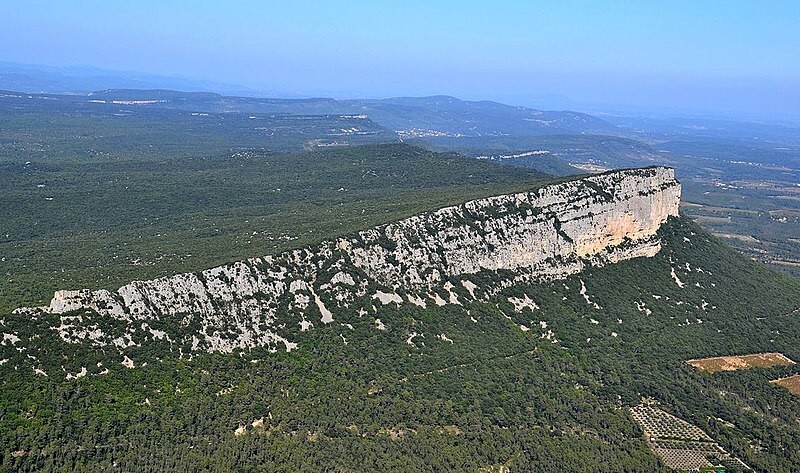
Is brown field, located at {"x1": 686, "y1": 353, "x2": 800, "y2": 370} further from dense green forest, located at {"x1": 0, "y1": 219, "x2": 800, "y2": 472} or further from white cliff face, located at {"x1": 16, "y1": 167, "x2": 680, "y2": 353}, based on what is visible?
white cliff face, located at {"x1": 16, "y1": 167, "x2": 680, "y2": 353}

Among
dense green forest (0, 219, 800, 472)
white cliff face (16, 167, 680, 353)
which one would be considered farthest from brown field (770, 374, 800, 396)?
white cliff face (16, 167, 680, 353)

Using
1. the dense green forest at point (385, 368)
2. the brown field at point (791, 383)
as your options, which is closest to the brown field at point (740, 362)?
the dense green forest at point (385, 368)

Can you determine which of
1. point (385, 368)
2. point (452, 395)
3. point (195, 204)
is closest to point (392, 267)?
point (385, 368)

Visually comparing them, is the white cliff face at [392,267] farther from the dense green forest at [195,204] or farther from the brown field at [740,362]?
the brown field at [740,362]

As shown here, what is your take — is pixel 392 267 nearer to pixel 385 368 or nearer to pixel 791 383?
pixel 385 368

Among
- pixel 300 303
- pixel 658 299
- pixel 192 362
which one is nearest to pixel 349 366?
pixel 300 303

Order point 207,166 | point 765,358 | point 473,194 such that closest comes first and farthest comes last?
point 765,358
point 473,194
point 207,166

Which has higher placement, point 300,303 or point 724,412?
point 300,303

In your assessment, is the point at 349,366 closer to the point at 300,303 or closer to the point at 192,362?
the point at 300,303
